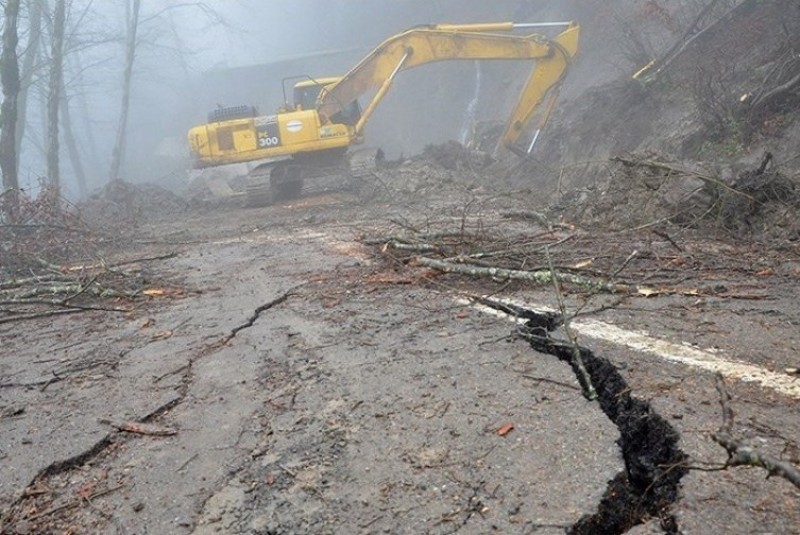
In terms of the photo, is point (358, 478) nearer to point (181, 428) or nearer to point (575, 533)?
point (575, 533)

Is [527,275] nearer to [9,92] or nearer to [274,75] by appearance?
[9,92]

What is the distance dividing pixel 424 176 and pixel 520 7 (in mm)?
16549

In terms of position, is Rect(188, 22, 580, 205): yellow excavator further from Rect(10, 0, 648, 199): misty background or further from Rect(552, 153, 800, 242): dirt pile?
Rect(552, 153, 800, 242): dirt pile

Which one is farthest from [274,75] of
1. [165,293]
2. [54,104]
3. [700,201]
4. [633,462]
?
[633,462]

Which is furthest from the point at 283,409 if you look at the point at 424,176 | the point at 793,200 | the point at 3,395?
the point at 424,176

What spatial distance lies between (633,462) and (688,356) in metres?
1.02

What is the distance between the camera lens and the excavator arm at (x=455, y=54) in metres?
12.5

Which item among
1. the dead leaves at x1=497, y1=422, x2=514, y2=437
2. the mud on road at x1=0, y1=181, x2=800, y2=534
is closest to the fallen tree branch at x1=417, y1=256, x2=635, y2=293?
the mud on road at x1=0, y1=181, x2=800, y2=534

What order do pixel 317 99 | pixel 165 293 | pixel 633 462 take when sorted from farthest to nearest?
pixel 317 99, pixel 165 293, pixel 633 462

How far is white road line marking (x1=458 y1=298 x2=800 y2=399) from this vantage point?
2748mm

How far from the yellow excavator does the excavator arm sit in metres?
0.02

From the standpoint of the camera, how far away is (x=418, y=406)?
9.61 ft

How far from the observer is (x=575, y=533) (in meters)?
2.00

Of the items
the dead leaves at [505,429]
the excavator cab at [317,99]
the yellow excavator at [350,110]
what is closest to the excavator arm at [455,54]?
the yellow excavator at [350,110]
